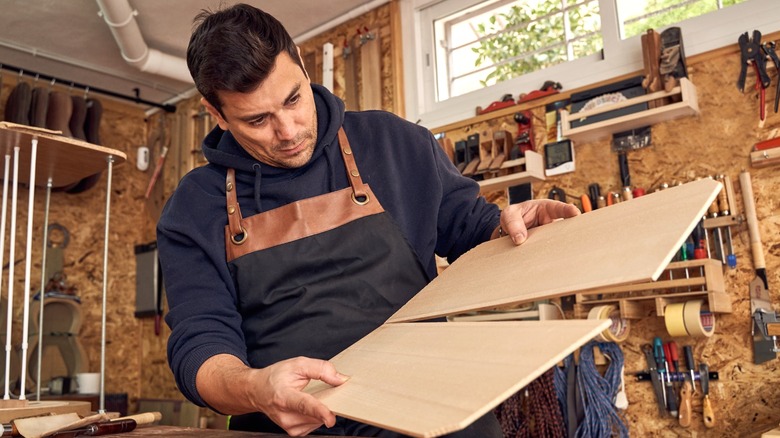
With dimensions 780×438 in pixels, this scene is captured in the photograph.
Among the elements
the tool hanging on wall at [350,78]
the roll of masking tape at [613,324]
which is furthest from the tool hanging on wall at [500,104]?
the roll of masking tape at [613,324]

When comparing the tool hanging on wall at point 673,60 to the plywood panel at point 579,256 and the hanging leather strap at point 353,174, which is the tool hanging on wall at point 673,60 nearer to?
the hanging leather strap at point 353,174

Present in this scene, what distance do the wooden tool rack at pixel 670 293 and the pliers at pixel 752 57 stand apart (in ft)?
2.50

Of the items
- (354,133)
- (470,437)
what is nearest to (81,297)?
(354,133)

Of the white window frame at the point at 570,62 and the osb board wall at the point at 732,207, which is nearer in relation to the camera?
the osb board wall at the point at 732,207

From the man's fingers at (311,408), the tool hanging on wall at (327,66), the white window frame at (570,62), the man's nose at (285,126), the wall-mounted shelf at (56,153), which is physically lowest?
the man's fingers at (311,408)

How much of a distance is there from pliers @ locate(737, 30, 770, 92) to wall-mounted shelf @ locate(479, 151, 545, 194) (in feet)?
3.07

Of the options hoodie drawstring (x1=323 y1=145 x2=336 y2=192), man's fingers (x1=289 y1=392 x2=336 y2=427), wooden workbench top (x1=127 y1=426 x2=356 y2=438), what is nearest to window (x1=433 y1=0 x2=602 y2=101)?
hoodie drawstring (x1=323 y1=145 x2=336 y2=192)

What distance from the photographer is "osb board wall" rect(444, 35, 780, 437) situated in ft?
8.68

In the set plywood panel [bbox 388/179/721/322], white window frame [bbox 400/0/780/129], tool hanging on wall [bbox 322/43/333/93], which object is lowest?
plywood panel [bbox 388/179/721/322]

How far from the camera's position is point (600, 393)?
9.57ft

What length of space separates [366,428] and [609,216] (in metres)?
0.65

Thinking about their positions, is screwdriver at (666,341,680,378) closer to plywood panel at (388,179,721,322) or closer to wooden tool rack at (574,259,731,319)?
wooden tool rack at (574,259,731,319)

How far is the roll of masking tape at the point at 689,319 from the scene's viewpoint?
2617 mm

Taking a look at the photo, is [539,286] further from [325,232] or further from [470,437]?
[325,232]
